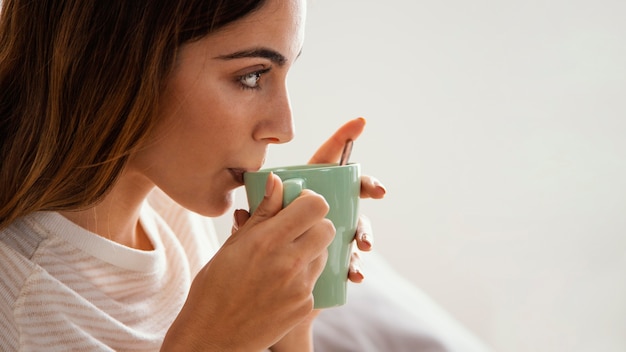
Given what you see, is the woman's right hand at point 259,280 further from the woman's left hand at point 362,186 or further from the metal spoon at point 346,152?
the metal spoon at point 346,152

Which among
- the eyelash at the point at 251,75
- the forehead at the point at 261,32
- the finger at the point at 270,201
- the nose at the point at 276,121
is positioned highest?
the forehead at the point at 261,32

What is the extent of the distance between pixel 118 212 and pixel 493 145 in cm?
84

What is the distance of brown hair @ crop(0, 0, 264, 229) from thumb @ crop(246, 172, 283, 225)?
0.18m

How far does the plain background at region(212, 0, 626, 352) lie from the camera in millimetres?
1392

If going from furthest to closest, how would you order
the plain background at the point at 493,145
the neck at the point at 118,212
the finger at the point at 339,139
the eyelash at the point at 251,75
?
the plain background at the point at 493,145 < the finger at the point at 339,139 < the neck at the point at 118,212 < the eyelash at the point at 251,75

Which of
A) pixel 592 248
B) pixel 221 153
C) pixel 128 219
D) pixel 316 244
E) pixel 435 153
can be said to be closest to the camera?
pixel 316 244

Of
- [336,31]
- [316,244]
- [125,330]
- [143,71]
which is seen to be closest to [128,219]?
[125,330]

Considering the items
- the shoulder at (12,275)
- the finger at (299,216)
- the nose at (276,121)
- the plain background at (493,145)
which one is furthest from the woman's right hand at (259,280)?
the plain background at (493,145)

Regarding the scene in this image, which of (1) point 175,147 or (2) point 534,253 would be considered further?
(2) point 534,253

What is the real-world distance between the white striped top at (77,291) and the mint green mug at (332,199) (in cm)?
26

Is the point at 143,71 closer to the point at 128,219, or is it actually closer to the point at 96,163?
the point at 96,163

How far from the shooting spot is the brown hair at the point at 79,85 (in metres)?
0.88

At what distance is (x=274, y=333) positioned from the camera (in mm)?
842

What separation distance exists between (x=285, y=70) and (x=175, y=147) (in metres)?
0.17
